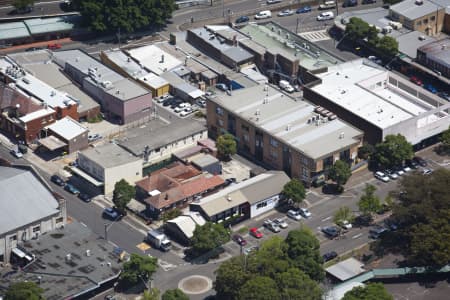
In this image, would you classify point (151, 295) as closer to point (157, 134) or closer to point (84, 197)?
point (84, 197)

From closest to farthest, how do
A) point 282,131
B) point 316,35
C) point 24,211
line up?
point 24,211 < point 282,131 < point 316,35

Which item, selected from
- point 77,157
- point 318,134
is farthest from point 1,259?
point 318,134

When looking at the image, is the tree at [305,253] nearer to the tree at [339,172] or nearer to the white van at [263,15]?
the tree at [339,172]

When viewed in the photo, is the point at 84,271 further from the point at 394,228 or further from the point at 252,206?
the point at 394,228

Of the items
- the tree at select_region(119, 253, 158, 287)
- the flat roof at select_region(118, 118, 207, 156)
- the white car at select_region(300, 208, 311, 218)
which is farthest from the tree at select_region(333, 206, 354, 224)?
the flat roof at select_region(118, 118, 207, 156)

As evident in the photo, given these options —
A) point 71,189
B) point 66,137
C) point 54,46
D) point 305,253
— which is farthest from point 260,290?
point 54,46

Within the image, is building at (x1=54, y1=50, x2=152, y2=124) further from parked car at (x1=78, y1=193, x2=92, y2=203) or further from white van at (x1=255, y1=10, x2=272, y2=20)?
white van at (x1=255, y1=10, x2=272, y2=20)

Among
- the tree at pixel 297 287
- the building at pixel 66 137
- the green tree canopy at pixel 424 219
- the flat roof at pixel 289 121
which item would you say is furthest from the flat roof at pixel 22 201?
the green tree canopy at pixel 424 219
